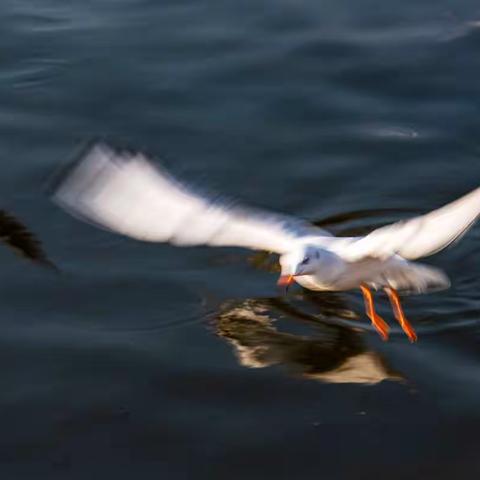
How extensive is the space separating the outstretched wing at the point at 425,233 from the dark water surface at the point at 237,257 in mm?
516

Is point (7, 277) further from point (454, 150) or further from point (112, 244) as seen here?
point (454, 150)

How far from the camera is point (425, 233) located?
20.4 ft

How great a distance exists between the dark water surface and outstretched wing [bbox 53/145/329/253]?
0.29 m

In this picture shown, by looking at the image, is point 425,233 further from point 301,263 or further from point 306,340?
point 306,340

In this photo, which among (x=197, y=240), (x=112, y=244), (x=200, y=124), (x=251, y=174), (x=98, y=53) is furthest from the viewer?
(x=98, y=53)

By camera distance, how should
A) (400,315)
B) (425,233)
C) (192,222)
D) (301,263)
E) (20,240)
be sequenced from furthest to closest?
(20,240) < (192,222) < (400,315) < (301,263) < (425,233)

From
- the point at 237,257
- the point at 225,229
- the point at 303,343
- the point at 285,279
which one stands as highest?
the point at 225,229

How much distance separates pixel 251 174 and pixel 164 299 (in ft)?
4.99

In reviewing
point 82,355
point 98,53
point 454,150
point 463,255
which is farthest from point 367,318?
point 98,53

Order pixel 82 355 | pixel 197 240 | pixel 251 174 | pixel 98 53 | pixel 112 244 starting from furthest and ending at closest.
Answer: pixel 98 53
pixel 251 174
pixel 112 244
pixel 197 240
pixel 82 355

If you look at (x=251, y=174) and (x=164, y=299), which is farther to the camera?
(x=251, y=174)

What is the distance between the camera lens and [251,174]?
27.7 feet

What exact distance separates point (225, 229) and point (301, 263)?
21.5 inches

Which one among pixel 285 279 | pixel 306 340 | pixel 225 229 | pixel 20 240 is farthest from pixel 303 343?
pixel 20 240
